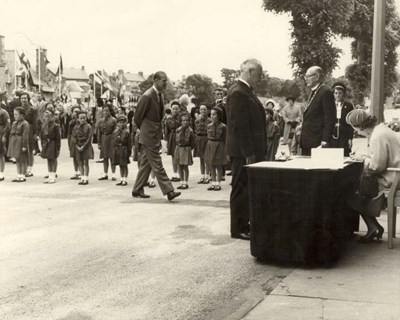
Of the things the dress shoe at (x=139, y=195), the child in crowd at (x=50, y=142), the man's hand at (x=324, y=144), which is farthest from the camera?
the child in crowd at (x=50, y=142)

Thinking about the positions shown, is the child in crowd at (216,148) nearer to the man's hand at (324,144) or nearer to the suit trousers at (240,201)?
the man's hand at (324,144)

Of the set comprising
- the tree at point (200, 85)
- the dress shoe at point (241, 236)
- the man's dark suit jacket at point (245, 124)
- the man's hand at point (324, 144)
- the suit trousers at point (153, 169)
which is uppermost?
the tree at point (200, 85)

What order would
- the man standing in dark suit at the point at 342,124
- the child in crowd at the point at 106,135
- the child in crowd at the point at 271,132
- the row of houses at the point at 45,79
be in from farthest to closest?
the row of houses at the point at 45,79 < the child in crowd at the point at 271,132 < the child in crowd at the point at 106,135 < the man standing in dark suit at the point at 342,124

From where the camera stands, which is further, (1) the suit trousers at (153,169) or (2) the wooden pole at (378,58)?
(1) the suit trousers at (153,169)

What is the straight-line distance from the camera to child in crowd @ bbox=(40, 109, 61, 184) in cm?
1450

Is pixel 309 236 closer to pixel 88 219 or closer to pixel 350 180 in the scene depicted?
pixel 350 180

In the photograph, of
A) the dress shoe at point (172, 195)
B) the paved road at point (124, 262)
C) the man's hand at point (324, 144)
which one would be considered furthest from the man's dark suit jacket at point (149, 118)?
the man's hand at point (324, 144)

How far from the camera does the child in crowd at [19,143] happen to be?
14.8 metres

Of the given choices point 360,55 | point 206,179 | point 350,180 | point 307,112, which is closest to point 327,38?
point 360,55

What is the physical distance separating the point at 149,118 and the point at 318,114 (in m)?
3.35

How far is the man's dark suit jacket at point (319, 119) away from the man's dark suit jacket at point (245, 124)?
1291 millimetres

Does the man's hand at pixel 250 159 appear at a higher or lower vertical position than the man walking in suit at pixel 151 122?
lower

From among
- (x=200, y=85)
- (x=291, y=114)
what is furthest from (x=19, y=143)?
(x=200, y=85)

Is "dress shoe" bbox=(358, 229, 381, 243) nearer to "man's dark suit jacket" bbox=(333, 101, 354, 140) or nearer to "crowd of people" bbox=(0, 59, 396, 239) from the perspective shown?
"crowd of people" bbox=(0, 59, 396, 239)
